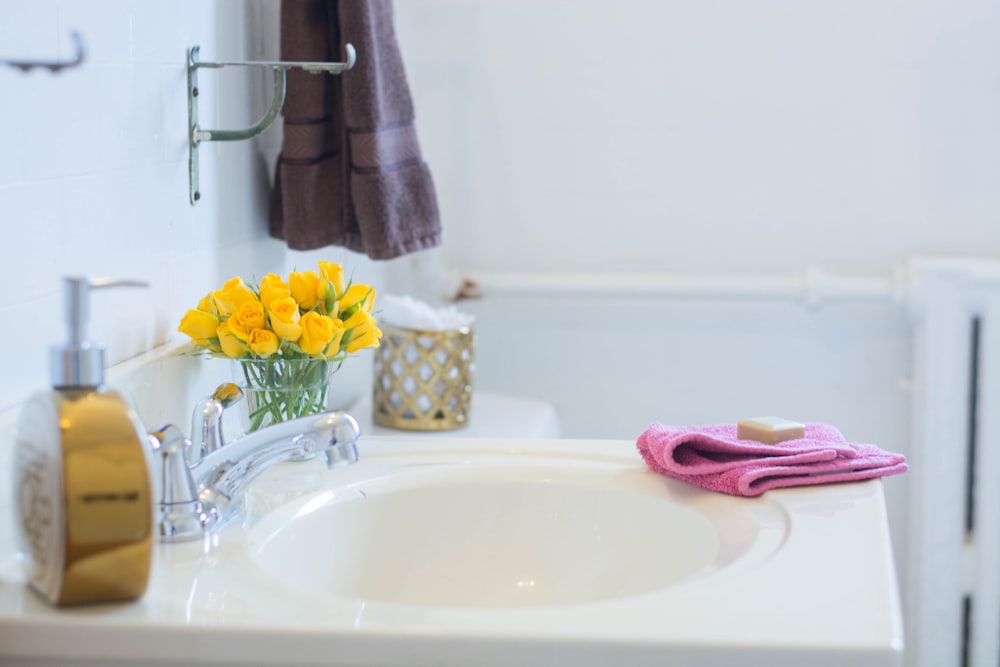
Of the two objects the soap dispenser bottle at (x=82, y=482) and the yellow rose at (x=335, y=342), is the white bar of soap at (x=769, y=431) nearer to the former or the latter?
the yellow rose at (x=335, y=342)

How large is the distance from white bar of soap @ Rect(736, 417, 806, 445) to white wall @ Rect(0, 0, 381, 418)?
515mm

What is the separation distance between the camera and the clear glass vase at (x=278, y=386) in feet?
3.34

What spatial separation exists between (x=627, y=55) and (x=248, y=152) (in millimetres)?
793

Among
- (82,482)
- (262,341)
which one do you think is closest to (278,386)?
(262,341)

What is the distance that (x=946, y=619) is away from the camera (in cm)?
182

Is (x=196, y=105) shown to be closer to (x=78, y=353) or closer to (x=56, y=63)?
(x=56, y=63)

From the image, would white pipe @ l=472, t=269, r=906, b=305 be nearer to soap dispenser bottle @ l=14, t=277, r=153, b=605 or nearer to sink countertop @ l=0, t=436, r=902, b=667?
sink countertop @ l=0, t=436, r=902, b=667

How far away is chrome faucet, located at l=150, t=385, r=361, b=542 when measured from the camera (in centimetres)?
78

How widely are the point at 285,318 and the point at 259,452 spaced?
0.15 m

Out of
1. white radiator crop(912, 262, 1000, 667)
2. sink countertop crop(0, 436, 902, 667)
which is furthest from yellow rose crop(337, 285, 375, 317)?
white radiator crop(912, 262, 1000, 667)

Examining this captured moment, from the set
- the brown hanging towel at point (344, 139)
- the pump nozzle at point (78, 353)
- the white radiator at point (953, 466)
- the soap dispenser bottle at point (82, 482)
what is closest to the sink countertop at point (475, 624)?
the soap dispenser bottle at point (82, 482)

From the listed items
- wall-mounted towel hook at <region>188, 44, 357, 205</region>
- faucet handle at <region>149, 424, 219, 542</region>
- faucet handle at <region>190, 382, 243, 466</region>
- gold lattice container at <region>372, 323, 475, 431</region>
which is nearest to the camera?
faucet handle at <region>149, 424, 219, 542</region>

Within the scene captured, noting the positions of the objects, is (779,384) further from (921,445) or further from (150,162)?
(150,162)

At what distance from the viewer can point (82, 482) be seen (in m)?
0.62
